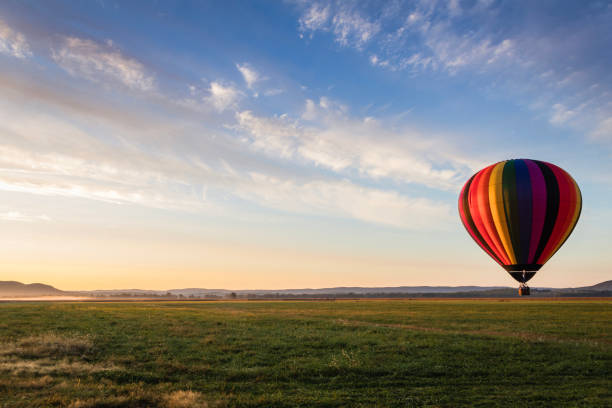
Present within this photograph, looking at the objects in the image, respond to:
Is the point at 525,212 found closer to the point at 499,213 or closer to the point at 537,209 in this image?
the point at 537,209

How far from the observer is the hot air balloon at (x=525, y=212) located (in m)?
40.3

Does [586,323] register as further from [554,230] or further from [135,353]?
[135,353]

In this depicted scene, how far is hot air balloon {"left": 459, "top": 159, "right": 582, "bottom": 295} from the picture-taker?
40.3 meters

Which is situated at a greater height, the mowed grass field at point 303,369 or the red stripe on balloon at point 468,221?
the red stripe on balloon at point 468,221

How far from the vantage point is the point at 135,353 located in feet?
76.6

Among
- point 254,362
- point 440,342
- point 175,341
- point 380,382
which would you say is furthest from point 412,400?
point 175,341

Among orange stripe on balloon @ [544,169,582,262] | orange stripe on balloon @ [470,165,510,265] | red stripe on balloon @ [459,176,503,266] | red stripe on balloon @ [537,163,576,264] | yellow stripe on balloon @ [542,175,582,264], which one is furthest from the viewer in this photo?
red stripe on balloon @ [459,176,503,266]

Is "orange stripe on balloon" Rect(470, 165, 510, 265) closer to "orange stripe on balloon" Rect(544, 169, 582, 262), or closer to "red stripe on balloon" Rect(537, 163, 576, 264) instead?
"red stripe on balloon" Rect(537, 163, 576, 264)

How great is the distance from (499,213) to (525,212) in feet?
7.86

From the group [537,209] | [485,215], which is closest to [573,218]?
[537,209]

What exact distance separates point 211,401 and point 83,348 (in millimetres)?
14260

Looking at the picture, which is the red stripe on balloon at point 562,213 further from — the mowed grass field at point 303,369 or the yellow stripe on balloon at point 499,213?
the mowed grass field at point 303,369

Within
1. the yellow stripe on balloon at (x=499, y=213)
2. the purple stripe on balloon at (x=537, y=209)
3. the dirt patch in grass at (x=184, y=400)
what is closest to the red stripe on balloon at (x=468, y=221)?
the yellow stripe on balloon at (x=499, y=213)

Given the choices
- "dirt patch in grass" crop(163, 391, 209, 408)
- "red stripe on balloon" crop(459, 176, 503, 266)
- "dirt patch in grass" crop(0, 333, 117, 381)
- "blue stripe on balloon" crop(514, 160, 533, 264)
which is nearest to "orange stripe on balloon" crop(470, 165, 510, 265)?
"red stripe on balloon" crop(459, 176, 503, 266)
